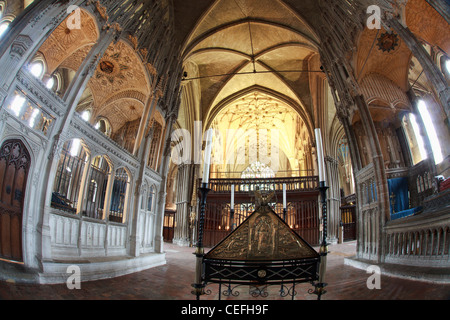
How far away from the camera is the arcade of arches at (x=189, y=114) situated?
5.46m

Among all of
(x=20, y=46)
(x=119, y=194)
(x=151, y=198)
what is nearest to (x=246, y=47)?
(x=151, y=198)

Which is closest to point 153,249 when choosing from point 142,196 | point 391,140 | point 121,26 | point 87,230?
point 142,196

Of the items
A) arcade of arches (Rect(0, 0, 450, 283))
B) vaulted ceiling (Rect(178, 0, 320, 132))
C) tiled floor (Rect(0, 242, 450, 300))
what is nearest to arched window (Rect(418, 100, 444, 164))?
arcade of arches (Rect(0, 0, 450, 283))

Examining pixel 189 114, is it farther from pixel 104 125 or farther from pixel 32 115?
pixel 32 115

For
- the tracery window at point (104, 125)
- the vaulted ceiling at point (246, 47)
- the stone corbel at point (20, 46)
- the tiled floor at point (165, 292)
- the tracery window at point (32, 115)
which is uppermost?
the vaulted ceiling at point (246, 47)

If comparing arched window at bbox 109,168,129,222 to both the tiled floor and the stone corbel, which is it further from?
the stone corbel

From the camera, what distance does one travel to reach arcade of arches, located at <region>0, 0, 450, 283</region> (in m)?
5.46

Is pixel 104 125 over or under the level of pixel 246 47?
under

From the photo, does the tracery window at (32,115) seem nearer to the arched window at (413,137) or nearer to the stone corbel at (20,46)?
the stone corbel at (20,46)

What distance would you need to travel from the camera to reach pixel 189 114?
21234mm

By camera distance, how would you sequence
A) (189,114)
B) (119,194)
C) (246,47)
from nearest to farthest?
(119,194) < (246,47) < (189,114)

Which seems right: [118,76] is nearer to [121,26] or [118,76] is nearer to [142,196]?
[121,26]

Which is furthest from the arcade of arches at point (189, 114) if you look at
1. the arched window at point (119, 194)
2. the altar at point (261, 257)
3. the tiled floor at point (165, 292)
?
the altar at point (261, 257)
